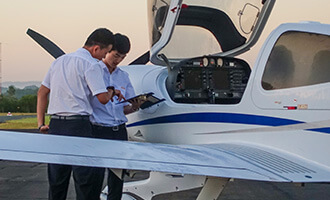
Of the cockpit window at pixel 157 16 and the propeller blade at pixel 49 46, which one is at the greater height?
the cockpit window at pixel 157 16

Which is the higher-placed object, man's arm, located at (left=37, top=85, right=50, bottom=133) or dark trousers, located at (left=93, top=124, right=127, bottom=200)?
man's arm, located at (left=37, top=85, right=50, bottom=133)

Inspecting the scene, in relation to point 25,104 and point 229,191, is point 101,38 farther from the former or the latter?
point 25,104

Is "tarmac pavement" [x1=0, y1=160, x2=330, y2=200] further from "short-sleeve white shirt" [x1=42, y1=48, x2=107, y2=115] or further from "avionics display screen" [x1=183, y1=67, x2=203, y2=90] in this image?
"short-sleeve white shirt" [x1=42, y1=48, x2=107, y2=115]

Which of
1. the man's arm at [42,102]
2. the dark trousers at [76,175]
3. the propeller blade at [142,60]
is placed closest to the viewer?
the dark trousers at [76,175]

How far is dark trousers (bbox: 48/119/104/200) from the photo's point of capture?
2.88m

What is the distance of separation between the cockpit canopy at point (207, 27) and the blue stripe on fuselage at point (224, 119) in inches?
31.9

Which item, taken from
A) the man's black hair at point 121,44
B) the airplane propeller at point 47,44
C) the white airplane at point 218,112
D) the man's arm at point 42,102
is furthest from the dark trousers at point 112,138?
the airplane propeller at point 47,44

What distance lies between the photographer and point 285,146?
3.22 metres

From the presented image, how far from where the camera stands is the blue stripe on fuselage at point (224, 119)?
131 inches

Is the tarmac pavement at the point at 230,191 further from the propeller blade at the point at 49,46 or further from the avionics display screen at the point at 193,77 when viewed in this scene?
the propeller blade at the point at 49,46

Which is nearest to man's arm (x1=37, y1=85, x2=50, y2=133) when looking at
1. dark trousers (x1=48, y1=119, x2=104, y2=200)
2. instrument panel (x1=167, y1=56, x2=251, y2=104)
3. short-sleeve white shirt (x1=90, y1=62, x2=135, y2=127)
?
dark trousers (x1=48, y1=119, x2=104, y2=200)

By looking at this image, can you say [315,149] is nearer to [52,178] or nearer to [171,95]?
[171,95]

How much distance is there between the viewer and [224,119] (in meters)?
3.73

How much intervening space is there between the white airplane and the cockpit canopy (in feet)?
0.05
